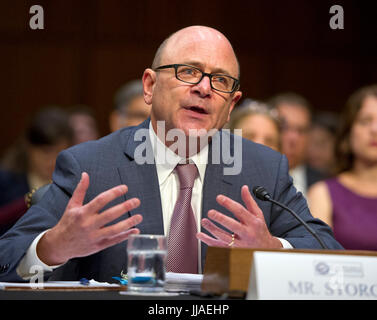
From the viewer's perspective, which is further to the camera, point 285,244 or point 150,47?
point 150,47

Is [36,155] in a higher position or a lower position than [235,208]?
lower

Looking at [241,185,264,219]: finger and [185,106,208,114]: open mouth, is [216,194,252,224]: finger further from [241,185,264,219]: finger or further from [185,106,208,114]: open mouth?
[185,106,208,114]: open mouth

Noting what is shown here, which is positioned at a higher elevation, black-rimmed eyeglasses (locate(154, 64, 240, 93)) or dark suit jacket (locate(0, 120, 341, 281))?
black-rimmed eyeglasses (locate(154, 64, 240, 93))

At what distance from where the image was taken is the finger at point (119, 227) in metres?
1.68

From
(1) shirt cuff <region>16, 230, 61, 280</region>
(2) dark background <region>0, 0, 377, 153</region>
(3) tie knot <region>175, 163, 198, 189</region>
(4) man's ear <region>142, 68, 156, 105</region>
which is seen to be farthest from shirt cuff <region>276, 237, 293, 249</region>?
(2) dark background <region>0, 0, 377, 153</region>

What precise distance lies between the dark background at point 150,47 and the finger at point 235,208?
16.4 feet

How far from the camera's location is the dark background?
21.6ft

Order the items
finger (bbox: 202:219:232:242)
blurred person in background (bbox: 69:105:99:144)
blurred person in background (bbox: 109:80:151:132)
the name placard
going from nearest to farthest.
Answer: the name placard → finger (bbox: 202:219:232:242) → blurred person in background (bbox: 109:80:151:132) → blurred person in background (bbox: 69:105:99:144)

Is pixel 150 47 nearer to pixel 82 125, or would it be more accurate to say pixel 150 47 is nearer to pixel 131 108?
pixel 82 125

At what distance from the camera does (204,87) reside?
2.39 metres

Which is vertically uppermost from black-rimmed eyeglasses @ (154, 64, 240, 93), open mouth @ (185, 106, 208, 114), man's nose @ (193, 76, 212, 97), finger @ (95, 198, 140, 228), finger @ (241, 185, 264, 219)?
black-rimmed eyeglasses @ (154, 64, 240, 93)

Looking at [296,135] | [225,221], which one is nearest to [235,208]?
[225,221]

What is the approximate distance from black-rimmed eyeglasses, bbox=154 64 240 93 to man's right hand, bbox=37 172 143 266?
77 centimetres

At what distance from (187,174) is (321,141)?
161 inches
